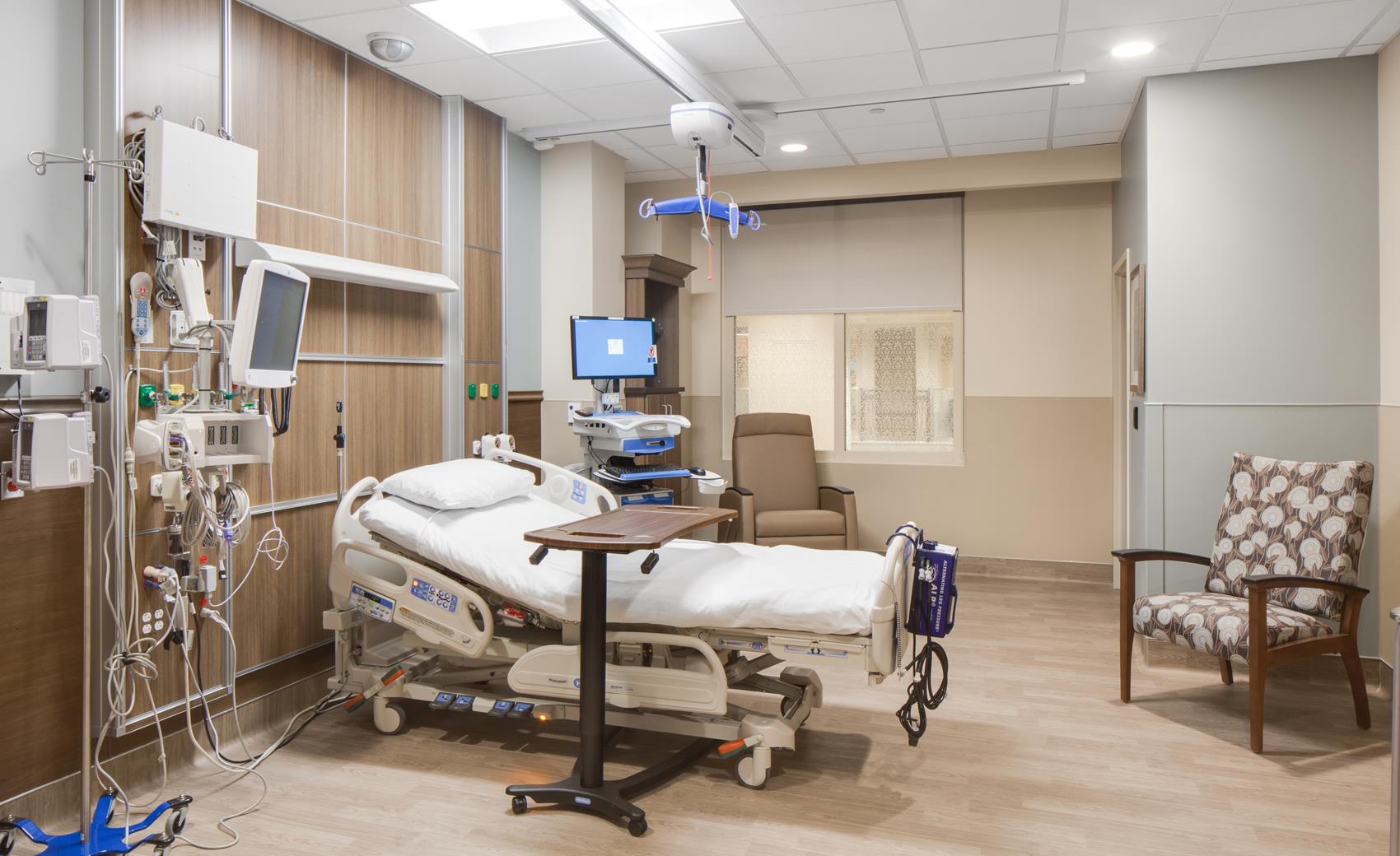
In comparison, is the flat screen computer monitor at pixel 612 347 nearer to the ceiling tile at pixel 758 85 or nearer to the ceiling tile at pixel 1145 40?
the ceiling tile at pixel 758 85

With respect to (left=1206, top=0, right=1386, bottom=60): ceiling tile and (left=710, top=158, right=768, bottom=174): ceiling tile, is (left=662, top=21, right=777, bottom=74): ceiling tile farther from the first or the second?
(left=1206, top=0, right=1386, bottom=60): ceiling tile

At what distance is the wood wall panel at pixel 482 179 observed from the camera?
480 centimetres

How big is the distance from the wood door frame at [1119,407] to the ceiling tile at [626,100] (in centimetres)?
295

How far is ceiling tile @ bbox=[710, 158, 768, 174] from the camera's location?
6105 mm

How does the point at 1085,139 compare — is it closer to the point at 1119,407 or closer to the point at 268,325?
the point at 1119,407

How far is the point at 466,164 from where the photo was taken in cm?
481

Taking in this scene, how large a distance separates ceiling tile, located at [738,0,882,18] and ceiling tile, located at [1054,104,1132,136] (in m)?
1.96

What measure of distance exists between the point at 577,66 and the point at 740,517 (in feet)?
9.25

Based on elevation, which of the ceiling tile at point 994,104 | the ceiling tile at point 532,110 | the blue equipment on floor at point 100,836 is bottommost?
the blue equipment on floor at point 100,836

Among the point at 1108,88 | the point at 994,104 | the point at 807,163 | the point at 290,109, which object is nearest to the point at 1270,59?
the point at 1108,88

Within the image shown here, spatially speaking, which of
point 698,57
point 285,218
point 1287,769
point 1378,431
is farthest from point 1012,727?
point 285,218

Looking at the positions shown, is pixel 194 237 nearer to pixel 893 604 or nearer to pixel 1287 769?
pixel 893 604

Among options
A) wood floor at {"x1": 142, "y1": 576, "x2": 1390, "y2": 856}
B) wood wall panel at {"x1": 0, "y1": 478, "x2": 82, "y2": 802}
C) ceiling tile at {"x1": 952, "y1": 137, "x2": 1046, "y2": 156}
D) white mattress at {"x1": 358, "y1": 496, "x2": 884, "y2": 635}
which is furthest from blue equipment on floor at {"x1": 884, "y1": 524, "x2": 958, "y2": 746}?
ceiling tile at {"x1": 952, "y1": 137, "x2": 1046, "y2": 156}

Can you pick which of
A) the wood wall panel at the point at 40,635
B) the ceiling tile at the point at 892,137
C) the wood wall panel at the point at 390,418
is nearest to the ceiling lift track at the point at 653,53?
the ceiling tile at the point at 892,137
